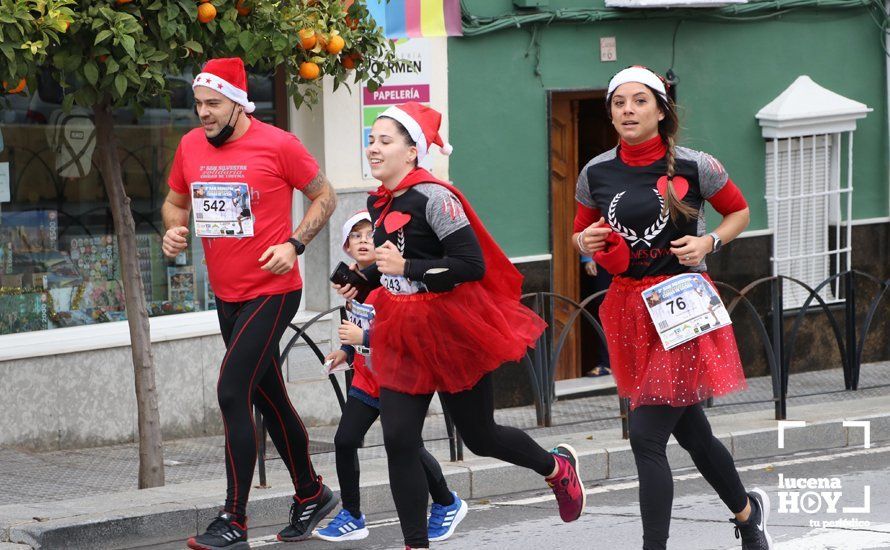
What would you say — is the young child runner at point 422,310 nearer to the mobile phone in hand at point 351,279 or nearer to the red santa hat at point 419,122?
the red santa hat at point 419,122

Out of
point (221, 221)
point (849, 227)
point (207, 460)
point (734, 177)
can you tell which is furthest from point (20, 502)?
point (849, 227)

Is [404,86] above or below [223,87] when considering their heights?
above

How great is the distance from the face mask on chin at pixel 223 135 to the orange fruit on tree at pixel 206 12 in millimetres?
856

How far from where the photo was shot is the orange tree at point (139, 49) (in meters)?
6.96

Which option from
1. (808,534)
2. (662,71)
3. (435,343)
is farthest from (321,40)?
(662,71)

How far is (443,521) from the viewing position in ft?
22.5

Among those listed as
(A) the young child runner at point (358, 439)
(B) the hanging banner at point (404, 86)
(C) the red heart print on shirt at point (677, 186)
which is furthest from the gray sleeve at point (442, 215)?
(B) the hanging banner at point (404, 86)

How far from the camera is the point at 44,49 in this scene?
6949 millimetres

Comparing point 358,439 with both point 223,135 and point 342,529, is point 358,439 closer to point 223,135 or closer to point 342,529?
point 342,529

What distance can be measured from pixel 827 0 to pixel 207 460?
23.6 feet

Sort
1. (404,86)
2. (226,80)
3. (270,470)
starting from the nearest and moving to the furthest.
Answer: (226,80)
(270,470)
(404,86)

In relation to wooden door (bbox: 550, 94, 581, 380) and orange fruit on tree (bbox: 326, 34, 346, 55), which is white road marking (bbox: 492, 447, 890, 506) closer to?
orange fruit on tree (bbox: 326, 34, 346, 55)

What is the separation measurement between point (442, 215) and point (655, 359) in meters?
0.99

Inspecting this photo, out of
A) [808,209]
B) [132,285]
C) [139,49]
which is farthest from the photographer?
[808,209]
